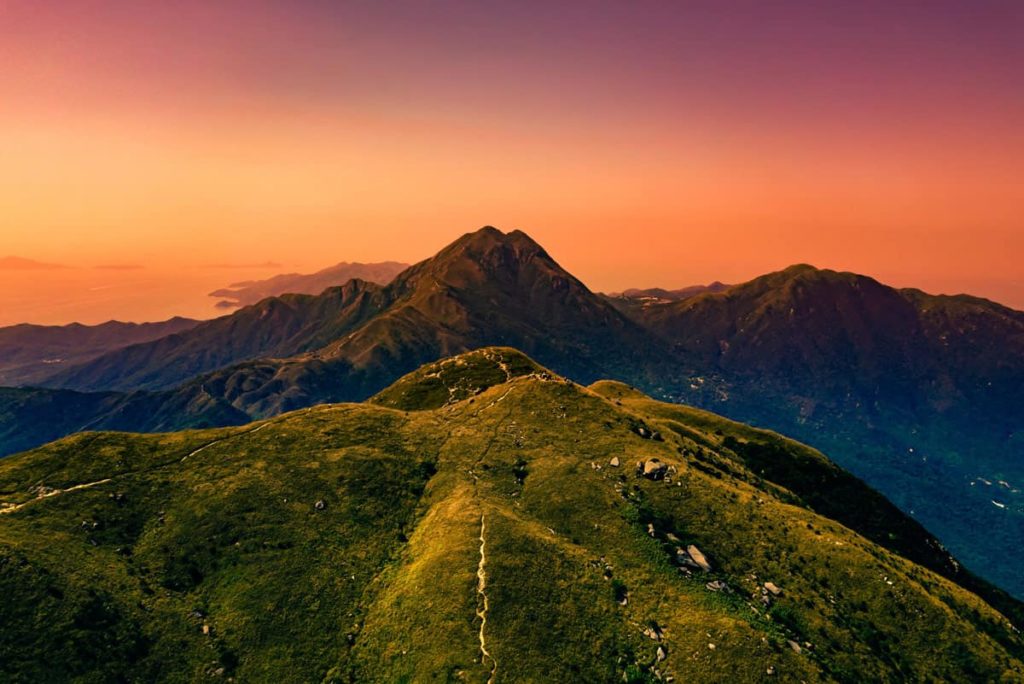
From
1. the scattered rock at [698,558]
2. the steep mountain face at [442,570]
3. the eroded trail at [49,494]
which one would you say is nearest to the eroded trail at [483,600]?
the steep mountain face at [442,570]

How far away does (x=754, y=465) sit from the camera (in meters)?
150

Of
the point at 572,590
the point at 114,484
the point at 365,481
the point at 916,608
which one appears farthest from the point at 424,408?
the point at 916,608

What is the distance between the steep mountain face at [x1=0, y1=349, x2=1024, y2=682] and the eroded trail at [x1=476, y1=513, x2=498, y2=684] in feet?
0.94

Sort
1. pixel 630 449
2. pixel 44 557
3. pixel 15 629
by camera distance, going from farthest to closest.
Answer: pixel 630 449, pixel 44 557, pixel 15 629

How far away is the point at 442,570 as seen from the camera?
74.6 m

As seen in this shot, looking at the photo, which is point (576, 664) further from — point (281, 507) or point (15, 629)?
point (15, 629)

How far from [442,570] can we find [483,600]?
8062 millimetres

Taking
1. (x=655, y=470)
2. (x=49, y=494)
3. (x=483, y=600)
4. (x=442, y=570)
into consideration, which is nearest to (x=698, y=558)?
(x=655, y=470)

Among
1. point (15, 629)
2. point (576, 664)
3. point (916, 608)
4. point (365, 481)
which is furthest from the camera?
point (365, 481)

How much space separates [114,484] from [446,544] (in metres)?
58.0

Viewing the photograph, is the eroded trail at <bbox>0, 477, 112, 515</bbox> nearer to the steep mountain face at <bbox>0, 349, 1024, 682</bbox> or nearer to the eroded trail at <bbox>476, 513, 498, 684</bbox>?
the steep mountain face at <bbox>0, 349, 1024, 682</bbox>

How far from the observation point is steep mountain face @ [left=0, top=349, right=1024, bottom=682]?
6331 cm

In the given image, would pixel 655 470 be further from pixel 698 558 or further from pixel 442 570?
pixel 442 570

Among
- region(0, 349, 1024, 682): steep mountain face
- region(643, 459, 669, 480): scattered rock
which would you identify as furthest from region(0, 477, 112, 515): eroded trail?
region(643, 459, 669, 480): scattered rock
